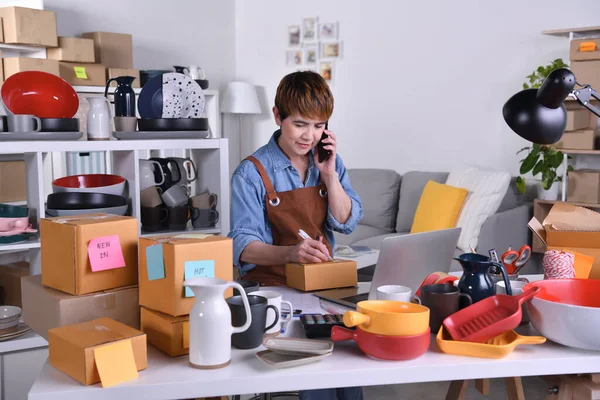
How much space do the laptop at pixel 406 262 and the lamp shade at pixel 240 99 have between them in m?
4.14

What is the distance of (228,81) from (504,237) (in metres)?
3.33

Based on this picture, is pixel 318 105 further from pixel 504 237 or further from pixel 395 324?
pixel 504 237

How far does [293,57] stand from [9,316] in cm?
423

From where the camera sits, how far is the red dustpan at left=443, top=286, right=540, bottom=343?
145 cm

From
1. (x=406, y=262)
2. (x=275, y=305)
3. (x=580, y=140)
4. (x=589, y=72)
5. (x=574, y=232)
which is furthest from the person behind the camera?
(x=580, y=140)

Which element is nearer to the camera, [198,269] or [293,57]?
[198,269]

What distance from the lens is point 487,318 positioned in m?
1.50

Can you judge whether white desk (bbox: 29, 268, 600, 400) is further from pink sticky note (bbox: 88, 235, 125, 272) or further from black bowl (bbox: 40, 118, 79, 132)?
black bowl (bbox: 40, 118, 79, 132)

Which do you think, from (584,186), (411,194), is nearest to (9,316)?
(411,194)

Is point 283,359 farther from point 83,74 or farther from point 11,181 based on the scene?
point 83,74

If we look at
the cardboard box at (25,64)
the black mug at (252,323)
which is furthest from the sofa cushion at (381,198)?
the black mug at (252,323)

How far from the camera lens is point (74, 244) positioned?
5.08 feet

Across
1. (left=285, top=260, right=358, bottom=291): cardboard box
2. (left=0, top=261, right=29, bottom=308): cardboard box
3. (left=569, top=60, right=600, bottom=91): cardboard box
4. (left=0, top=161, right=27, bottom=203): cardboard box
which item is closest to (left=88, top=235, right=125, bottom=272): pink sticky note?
(left=285, top=260, right=358, bottom=291): cardboard box

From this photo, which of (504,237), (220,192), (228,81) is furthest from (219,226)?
(228,81)
